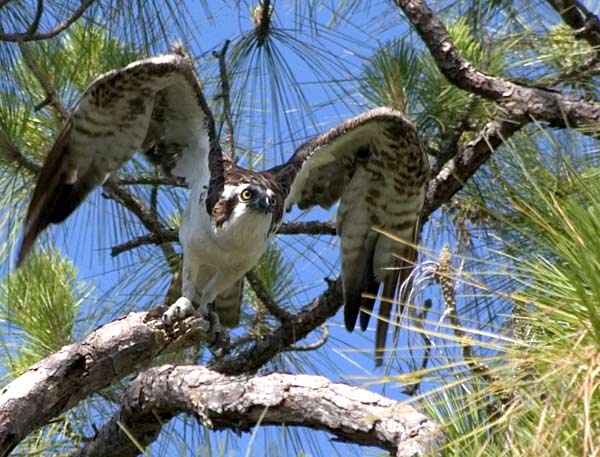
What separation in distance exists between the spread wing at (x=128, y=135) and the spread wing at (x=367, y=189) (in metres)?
0.35

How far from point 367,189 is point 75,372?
2310 millimetres

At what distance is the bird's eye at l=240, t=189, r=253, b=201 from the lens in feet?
13.8

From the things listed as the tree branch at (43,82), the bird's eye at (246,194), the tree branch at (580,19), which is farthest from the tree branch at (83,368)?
the tree branch at (580,19)

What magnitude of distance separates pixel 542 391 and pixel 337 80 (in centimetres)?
269

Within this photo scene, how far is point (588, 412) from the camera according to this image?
1.59 m

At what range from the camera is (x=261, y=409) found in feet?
9.10

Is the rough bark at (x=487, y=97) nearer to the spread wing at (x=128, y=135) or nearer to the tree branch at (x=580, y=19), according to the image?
the tree branch at (x=580, y=19)

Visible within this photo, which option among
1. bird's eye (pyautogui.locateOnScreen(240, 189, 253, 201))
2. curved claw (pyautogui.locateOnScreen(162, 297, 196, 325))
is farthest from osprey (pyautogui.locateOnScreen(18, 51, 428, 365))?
curved claw (pyautogui.locateOnScreen(162, 297, 196, 325))

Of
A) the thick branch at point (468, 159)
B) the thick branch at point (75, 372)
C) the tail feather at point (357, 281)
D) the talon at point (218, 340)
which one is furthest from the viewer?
the tail feather at point (357, 281)

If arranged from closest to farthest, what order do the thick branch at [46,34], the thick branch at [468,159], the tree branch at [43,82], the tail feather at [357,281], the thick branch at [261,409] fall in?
the thick branch at [261,409] → the thick branch at [46,34] → the thick branch at [468,159] → the tree branch at [43,82] → the tail feather at [357,281]

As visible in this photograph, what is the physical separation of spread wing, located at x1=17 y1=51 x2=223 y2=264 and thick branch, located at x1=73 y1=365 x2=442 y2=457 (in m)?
1.07

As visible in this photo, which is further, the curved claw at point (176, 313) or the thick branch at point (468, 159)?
the thick branch at point (468, 159)

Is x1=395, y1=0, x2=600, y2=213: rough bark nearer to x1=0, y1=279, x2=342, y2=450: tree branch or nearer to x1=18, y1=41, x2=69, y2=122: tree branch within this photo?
x1=0, y1=279, x2=342, y2=450: tree branch

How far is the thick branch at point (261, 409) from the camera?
7.89ft
